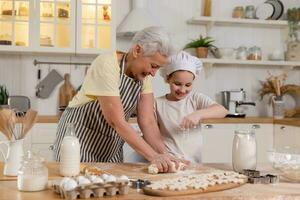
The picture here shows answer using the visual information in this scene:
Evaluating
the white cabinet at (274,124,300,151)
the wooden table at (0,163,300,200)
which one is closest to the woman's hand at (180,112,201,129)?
the wooden table at (0,163,300,200)

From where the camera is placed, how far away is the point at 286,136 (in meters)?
4.23

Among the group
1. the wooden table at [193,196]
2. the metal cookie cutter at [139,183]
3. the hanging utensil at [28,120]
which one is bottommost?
the wooden table at [193,196]

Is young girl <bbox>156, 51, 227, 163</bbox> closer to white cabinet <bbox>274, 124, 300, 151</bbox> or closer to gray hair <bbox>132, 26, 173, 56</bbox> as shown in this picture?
gray hair <bbox>132, 26, 173, 56</bbox>

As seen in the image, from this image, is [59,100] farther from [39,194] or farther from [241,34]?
[39,194]

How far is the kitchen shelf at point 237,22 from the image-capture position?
4.61 metres

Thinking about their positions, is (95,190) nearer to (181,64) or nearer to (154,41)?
(154,41)

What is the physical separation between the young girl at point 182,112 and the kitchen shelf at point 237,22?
2209 millimetres

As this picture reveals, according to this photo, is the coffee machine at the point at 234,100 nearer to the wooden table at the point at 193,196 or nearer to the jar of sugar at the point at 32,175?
the wooden table at the point at 193,196

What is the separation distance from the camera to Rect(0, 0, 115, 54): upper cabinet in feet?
13.3

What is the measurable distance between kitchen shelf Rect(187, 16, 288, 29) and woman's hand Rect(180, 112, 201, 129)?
244cm

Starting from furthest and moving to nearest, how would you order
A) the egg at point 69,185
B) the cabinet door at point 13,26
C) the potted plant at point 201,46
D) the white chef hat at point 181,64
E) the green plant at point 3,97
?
1. the potted plant at point 201,46
2. the green plant at point 3,97
3. the cabinet door at point 13,26
4. the white chef hat at point 181,64
5. the egg at point 69,185

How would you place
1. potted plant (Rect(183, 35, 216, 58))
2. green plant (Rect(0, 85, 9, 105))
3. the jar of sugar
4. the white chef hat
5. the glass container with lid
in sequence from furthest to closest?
the glass container with lid → potted plant (Rect(183, 35, 216, 58)) → green plant (Rect(0, 85, 9, 105)) → the white chef hat → the jar of sugar

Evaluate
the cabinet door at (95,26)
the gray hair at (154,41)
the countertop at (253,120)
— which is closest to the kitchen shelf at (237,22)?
the cabinet door at (95,26)

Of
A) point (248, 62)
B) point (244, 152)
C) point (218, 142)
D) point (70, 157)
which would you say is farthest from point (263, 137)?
point (70, 157)
